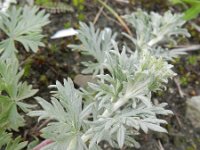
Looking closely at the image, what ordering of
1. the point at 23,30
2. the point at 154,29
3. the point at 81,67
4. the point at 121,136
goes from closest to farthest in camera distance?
the point at 121,136, the point at 23,30, the point at 154,29, the point at 81,67

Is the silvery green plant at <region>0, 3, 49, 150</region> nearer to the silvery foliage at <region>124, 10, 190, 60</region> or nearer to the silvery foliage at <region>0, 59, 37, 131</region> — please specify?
the silvery foliage at <region>0, 59, 37, 131</region>

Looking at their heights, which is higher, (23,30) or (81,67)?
(23,30)

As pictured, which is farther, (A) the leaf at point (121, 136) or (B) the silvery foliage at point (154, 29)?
(B) the silvery foliage at point (154, 29)

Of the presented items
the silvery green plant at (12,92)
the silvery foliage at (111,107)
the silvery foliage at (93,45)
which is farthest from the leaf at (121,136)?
the silvery foliage at (93,45)

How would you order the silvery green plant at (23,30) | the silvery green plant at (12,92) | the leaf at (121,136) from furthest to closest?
the silvery green plant at (23,30), the silvery green plant at (12,92), the leaf at (121,136)

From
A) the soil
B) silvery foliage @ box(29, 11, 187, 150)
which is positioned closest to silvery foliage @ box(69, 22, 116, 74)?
the soil

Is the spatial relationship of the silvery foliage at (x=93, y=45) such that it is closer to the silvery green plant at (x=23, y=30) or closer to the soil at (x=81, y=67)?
the silvery green plant at (x=23, y=30)

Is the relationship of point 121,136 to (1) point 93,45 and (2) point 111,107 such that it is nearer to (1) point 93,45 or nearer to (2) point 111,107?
(2) point 111,107

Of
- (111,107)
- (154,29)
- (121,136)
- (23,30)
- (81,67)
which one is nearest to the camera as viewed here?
(121,136)

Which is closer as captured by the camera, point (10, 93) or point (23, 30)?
point (10, 93)

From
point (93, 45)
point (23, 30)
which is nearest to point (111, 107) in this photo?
point (93, 45)
